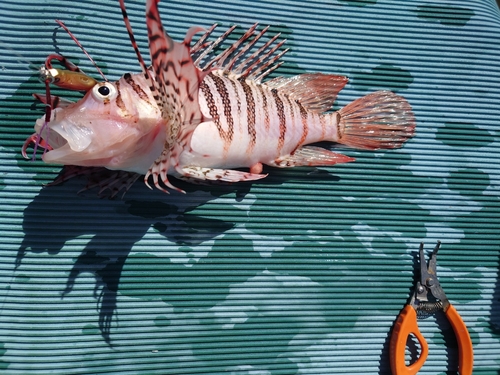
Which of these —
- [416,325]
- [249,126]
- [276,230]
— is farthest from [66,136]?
[416,325]

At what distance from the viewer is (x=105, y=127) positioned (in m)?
1.35

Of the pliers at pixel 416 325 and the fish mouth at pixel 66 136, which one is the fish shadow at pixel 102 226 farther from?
the pliers at pixel 416 325

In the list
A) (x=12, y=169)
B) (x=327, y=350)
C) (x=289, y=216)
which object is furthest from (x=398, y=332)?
(x=12, y=169)

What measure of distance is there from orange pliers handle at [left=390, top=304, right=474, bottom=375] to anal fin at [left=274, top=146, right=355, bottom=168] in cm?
77

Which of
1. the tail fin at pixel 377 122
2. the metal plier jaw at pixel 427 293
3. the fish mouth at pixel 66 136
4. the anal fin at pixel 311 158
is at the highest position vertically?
the tail fin at pixel 377 122

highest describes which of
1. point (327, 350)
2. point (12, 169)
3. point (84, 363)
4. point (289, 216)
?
point (289, 216)

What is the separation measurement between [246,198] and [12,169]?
1.02 meters

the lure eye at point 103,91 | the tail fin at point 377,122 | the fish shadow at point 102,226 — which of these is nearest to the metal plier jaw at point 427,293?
the tail fin at point 377,122

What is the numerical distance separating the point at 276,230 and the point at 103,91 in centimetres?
95

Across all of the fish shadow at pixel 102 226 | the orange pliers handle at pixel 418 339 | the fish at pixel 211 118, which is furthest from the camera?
the orange pliers handle at pixel 418 339

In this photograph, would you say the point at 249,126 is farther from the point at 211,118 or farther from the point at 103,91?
the point at 103,91

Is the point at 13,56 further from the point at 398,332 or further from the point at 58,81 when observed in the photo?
the point at 398,332

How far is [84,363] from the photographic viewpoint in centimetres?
163

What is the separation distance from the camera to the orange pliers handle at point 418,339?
1.77 metres
